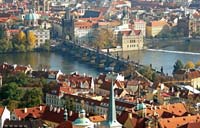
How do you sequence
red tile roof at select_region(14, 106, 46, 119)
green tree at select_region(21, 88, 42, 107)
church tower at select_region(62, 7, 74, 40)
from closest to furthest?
1. red tile roof at select_region(14, 106, 46, 119)
2. green tree at select_region(21, 88, 42, 107)
3. church tower at select_region(62, 7, 74, 40)

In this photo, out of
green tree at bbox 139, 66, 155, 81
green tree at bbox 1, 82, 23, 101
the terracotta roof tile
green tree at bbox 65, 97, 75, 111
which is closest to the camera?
green tree at bbox 65, 97, 75, 111

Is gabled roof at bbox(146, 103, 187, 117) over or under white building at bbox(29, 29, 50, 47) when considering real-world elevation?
over

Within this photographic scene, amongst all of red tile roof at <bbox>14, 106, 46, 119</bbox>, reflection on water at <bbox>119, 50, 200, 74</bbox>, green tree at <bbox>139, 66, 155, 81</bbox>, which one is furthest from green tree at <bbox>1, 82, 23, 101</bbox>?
reflection on water at <bbox>119, 50, 200, 74</bbox>

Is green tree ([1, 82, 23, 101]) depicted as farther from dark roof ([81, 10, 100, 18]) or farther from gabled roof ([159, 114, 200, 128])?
dark roof ([81, 10, 100, 18])

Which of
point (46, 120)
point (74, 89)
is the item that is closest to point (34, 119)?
point (46, 120)

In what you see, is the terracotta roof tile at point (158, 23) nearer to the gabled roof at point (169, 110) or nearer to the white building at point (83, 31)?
the white building at point (83, 31)

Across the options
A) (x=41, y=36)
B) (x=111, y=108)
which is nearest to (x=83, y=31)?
(x=41, y=36)
